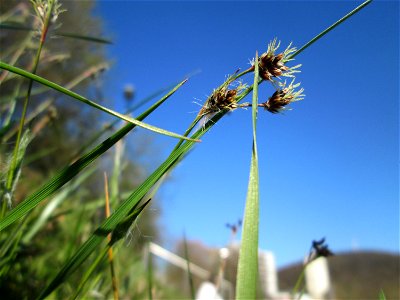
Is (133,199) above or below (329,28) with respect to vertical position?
below

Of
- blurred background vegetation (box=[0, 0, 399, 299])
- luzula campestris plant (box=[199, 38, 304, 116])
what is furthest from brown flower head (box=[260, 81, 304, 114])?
blurred background vegetation (box=[0, 0, 399, 299])

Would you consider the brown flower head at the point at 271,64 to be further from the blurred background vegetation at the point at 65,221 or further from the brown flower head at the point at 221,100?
the blurred background vegetation at the point at 65,221

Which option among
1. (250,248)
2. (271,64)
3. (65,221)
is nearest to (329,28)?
(271,64)

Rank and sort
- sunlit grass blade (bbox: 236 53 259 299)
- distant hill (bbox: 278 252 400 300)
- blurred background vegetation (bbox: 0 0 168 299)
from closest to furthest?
sunlit grass blade (bbox: 236 53 259 299) → blurred background vegetation (bbox: 0 0 168 299) → distant hill (bbox: 278 252 400 300)

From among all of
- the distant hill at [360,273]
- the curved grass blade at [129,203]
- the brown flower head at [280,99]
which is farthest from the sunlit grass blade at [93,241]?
the distant hill at [360,273]

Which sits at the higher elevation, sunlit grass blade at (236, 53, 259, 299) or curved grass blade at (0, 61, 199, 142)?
curved grass blade at (0, 61, 199, 142)

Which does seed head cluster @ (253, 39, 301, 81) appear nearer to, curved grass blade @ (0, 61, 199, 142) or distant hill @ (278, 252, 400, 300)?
curved grass blade @ (0, 61, 199, 142)

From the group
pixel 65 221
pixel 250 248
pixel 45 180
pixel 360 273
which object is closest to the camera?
pixel 250 248

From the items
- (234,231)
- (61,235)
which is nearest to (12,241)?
(234,231)

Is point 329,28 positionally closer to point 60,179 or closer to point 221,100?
point 221,100

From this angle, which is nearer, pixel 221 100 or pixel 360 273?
pixel 221 100
